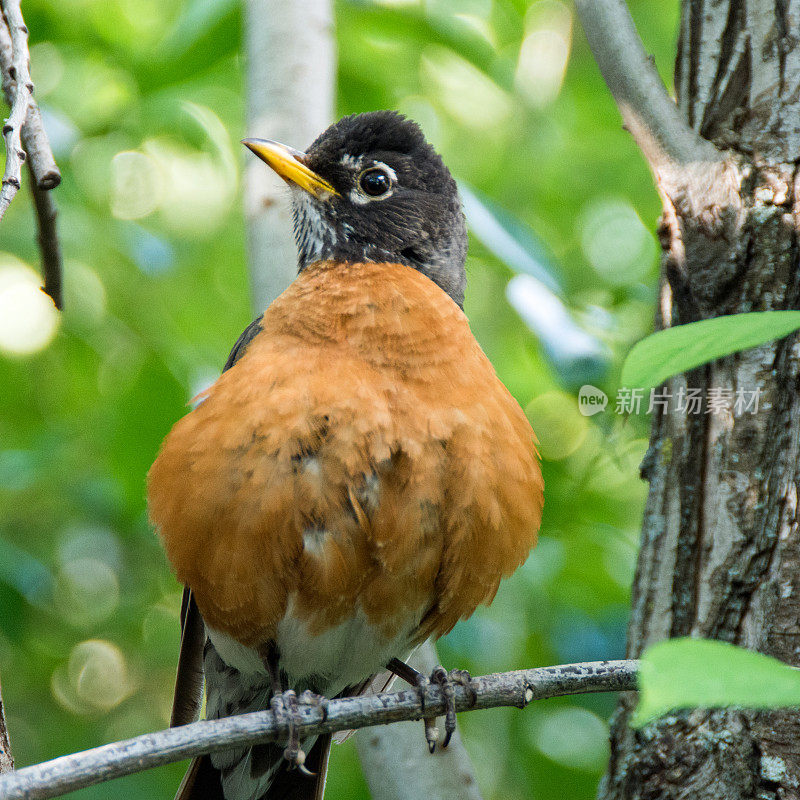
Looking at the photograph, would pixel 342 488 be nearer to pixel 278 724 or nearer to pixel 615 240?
pixel 278 724

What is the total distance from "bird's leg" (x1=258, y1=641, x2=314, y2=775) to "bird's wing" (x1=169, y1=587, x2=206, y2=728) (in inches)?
12.6

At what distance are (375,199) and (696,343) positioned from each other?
252 centimetres

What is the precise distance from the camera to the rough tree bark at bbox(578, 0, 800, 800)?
8.23 ft

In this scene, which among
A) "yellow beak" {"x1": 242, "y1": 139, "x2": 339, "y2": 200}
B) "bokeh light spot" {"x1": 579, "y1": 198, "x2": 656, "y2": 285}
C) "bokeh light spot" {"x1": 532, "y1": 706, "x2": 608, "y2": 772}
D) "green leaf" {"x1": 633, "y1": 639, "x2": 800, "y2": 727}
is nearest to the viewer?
"green leaf" {"x1": 633, "y1": 639, "x2": 800, "y2": 727}

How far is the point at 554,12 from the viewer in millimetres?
4930

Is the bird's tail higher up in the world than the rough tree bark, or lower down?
lower down

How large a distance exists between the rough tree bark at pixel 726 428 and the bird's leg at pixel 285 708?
39.4 inches

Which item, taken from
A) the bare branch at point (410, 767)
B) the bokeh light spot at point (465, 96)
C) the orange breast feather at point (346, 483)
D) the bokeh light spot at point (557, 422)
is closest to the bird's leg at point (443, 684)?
the bare branch at point (410, 767)

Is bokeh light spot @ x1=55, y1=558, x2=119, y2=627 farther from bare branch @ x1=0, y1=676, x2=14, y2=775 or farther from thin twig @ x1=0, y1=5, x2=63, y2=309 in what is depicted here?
bare branch @ x1=0, y1=676, x2=14, y2=775

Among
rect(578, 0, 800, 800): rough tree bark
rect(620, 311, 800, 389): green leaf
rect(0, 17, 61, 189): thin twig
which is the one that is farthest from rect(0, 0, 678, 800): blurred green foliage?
rect(620, 311, 800, 389): green leaf

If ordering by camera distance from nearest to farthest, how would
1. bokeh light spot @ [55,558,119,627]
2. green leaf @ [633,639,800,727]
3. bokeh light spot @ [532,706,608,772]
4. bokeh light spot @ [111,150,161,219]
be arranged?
1. green leaf @ [633,639,800,727]
2. bokeh light spot @ [532,706,608,772]
3. bokeh light spot @ [55,558,119,627]
4. bokeh light spot @ [111,150,161,219]

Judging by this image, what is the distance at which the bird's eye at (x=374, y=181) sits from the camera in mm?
3525

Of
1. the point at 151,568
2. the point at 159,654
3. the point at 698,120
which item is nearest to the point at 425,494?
the point at 698,120

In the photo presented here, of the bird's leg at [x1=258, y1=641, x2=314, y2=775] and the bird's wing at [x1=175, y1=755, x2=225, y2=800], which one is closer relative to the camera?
the bird's leg at [x1=258, y1=641, x2=314, y2=775]
